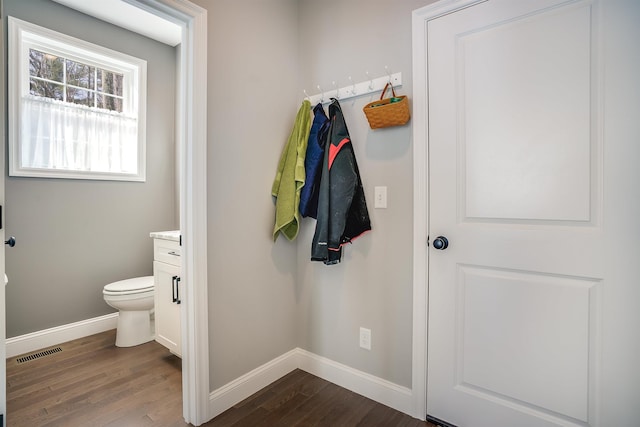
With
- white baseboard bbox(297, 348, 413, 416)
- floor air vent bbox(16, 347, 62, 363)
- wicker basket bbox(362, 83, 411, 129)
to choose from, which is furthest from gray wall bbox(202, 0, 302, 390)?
floor air vent bbox(16, 347, 62, 363)

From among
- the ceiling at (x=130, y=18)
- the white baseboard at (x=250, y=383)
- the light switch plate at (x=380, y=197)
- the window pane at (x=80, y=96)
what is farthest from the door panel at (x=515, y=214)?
the window pane at (x=80, y=96)

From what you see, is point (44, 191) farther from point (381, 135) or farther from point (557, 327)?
point (557, 327)

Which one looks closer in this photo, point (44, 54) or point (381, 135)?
point (381, 135)

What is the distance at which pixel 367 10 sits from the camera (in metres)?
1.78

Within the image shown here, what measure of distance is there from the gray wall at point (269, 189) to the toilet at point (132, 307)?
3.52ft

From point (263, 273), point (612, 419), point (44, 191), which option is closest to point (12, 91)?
point (44, 191)

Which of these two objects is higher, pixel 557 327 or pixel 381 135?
pixel 381 135

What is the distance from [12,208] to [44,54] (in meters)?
1.20

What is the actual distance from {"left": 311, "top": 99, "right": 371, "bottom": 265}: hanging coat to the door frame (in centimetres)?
30

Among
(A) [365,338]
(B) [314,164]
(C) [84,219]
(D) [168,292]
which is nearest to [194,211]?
(B) [314,164]

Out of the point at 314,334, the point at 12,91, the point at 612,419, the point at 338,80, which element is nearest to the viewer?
the point at 612,419

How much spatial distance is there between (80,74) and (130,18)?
2.05ft

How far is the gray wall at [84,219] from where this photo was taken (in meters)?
2.34

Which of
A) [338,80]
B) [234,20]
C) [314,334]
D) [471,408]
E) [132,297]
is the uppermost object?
[234,20]
